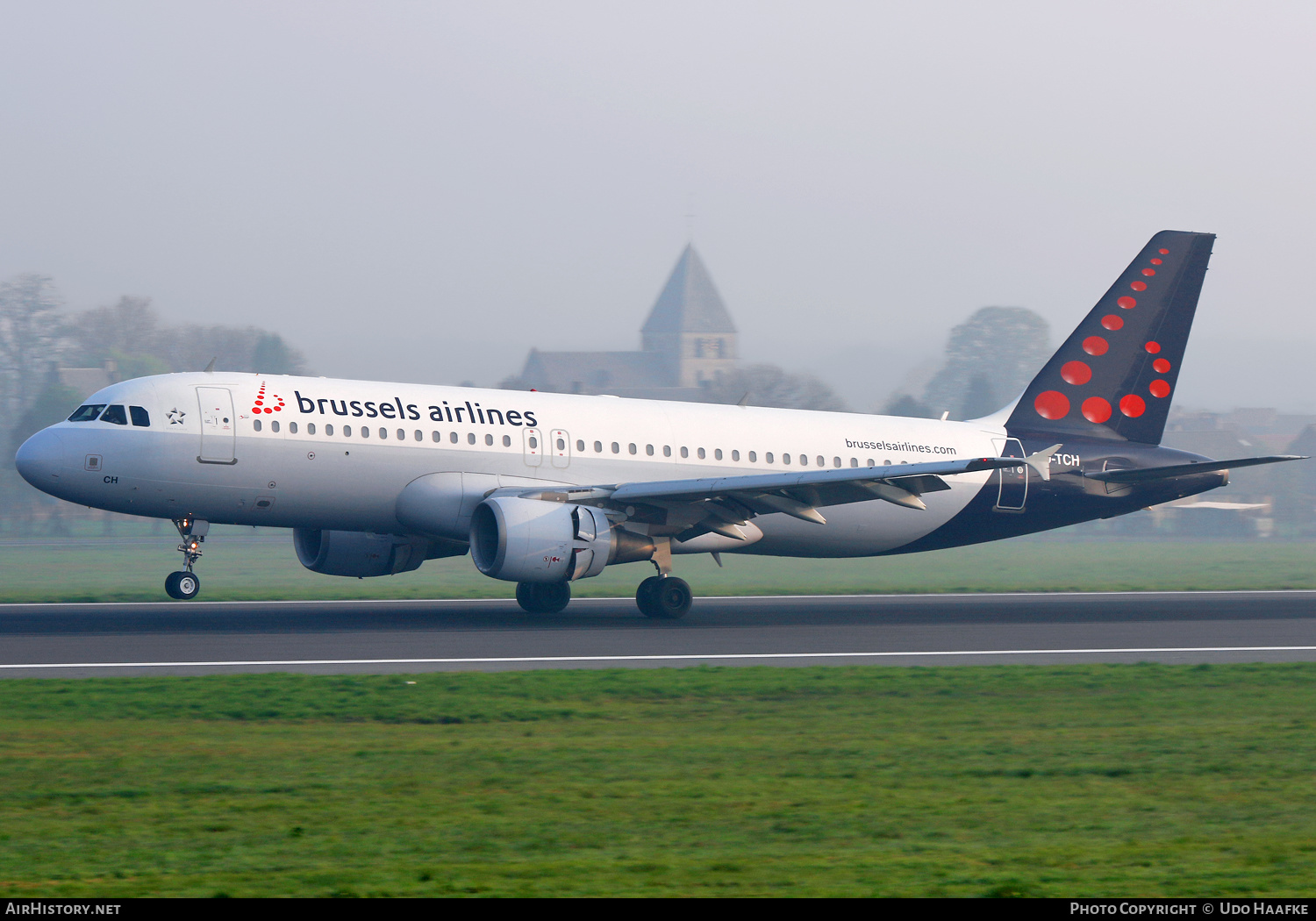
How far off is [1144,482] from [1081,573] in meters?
15.7

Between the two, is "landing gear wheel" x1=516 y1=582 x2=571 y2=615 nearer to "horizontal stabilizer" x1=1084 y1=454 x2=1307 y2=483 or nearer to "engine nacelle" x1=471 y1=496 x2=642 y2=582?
"engine nacelle" x1=471 y1=496 x2=642 y2=582

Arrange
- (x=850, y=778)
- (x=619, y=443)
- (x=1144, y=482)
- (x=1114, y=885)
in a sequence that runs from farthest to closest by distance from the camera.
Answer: (x=1144, y=482), (x=619, y=443), (x=850, y=778), (x=1114, y=885)

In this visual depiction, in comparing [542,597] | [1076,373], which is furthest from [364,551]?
[1076,373]

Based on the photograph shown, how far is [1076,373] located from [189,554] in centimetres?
1944

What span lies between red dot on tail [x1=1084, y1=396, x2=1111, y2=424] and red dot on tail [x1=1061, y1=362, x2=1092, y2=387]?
1.46ft

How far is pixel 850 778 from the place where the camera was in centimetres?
1039

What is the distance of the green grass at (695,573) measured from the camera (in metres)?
33.5

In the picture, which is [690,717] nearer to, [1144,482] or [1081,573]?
[1144,482]

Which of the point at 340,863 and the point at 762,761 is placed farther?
the point at 762,761

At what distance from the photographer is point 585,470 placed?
84.2 feet

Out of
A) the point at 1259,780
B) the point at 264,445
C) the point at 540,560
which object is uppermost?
the point at 264,445

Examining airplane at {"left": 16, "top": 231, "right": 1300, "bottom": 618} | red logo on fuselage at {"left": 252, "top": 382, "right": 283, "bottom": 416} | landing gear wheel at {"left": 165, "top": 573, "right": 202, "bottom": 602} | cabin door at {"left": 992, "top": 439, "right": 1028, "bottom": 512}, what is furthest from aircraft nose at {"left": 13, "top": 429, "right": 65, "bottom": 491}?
cabin door at {"left": 992, "top": 439, "right": 1028, "bottom": 512}
